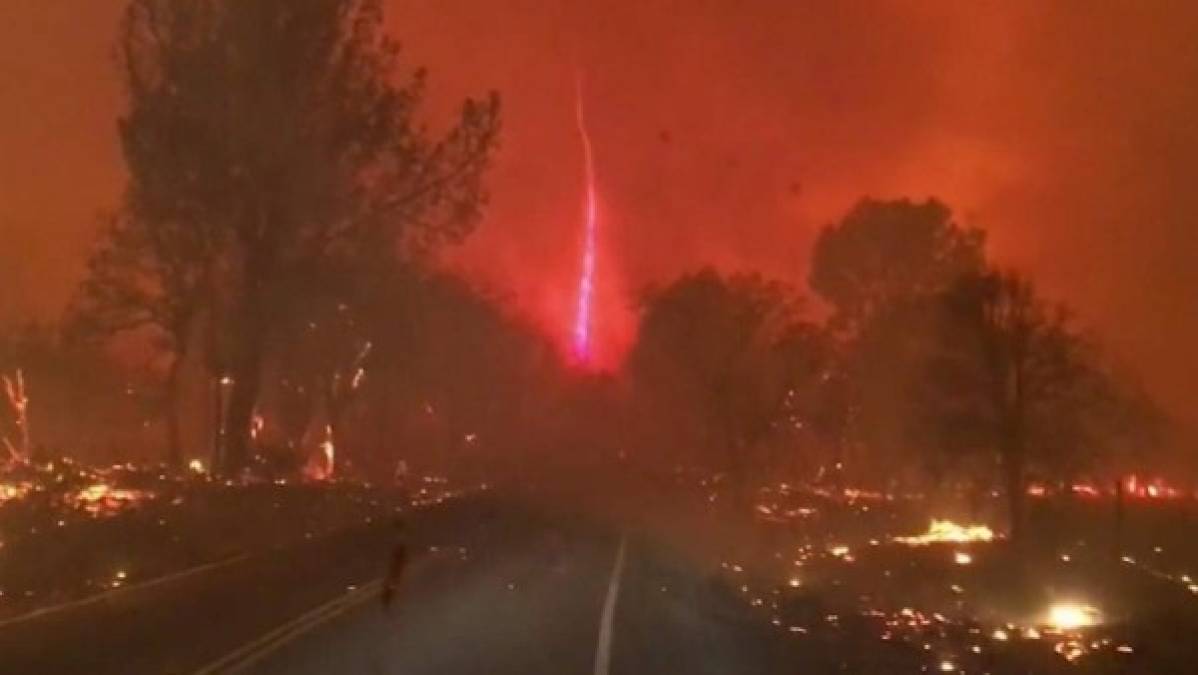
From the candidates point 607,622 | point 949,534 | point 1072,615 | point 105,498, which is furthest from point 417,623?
point 949,534

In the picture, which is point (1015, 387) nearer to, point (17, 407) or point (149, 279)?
point (149, 279)

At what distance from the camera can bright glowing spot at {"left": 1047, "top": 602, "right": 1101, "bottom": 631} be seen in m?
34.9

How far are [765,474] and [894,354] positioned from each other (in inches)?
1231

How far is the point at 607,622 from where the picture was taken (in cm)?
2519

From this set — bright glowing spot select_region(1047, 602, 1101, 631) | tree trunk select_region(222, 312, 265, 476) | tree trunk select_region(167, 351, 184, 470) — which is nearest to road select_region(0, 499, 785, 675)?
bright glowing spot select_region(1047, 602, 1101, 631)

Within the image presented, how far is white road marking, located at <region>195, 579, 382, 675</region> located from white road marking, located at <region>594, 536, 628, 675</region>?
3565 mm

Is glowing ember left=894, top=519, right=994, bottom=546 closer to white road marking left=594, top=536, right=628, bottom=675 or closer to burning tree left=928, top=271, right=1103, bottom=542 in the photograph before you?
burning tree left=928, top=271, right=1103, bottom=542

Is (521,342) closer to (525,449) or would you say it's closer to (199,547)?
(525,449)

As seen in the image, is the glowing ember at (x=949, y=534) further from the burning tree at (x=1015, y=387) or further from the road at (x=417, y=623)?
the road at (x=417, y=623)

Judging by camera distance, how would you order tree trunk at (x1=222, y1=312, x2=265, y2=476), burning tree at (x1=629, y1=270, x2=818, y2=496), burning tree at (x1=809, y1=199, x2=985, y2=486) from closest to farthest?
tree trunk at (x1=222, y1=312, x2=265, y2=476) → burning tree at (x1=809, y1=199, x2=985, y2=486) → burning tree at (x1=629, y1=270, x2=818, y2=496)

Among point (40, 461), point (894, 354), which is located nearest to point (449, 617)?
point (40, 461)

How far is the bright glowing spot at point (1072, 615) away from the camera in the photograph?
34875 mm

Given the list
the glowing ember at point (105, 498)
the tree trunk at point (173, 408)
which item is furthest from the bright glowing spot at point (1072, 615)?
the tree trunk at point (173, 408)

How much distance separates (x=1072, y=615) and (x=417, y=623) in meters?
18.2
